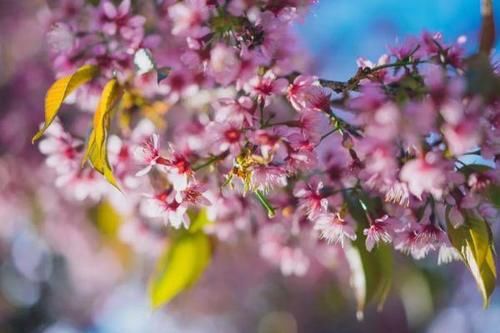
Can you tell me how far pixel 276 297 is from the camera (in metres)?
2.94

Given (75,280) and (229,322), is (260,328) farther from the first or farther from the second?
(75,280)

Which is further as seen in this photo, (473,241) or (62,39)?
(62,39)

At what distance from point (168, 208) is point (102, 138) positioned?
134mm

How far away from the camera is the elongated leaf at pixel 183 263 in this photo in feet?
5.09

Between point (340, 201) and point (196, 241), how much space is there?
0.48 m

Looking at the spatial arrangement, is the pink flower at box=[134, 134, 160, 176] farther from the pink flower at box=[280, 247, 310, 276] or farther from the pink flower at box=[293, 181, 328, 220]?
the pink flower at box=[280, 247, 310, 276]

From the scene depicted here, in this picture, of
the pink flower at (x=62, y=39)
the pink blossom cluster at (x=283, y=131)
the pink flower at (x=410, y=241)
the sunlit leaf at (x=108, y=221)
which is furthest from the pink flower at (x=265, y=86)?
the sunlit leaf at (x=108, y=221)

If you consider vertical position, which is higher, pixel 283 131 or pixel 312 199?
pixel 283 131

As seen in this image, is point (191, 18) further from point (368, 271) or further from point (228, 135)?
point (368, 271)

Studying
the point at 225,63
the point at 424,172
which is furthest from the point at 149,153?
the point at 424,172

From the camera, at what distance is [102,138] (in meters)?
1.07

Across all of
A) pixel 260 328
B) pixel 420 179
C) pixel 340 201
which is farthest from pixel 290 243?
pixel 260 328

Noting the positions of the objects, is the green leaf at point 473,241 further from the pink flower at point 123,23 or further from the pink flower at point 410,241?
the pink flower at point 123,23

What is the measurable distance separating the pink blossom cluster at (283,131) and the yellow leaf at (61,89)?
2.0 inches
